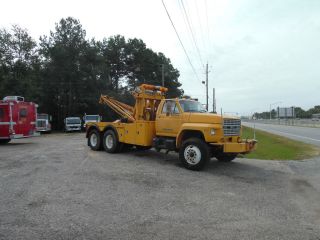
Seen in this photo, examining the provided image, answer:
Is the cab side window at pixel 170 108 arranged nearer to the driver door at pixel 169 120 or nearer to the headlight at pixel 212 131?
the driver door at pixel 169 120

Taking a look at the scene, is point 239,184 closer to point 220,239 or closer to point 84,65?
point 220,239

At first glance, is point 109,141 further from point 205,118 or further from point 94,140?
point 205,118

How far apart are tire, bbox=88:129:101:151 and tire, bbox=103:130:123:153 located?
0.47 metres

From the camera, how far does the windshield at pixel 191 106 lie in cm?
1165

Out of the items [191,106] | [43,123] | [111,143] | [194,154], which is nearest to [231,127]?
[194,154]

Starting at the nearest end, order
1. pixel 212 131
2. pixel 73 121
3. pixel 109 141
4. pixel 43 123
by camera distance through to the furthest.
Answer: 1. pixel 212 131
2. pixel 109 141
3. pixel 43 123
4. pixel 73 121

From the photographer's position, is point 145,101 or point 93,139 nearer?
point 145,101

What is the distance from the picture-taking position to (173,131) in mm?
11680

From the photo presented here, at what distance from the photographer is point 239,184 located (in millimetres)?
8781

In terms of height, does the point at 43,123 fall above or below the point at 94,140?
above

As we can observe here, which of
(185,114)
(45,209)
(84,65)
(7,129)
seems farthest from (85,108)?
(45,209)

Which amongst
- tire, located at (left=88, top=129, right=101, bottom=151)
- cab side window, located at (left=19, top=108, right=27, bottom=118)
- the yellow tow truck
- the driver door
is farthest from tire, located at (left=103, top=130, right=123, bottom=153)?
cab side window, located at (left=19, top=108, right=27, bottom=118)

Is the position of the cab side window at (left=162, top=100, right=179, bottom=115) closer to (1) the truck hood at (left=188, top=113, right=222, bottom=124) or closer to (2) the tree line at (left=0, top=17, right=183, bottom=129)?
(1) the truck hood at (left=188, top=113, right=222, bottom=124)

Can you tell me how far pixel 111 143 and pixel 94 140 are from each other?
1368mm
